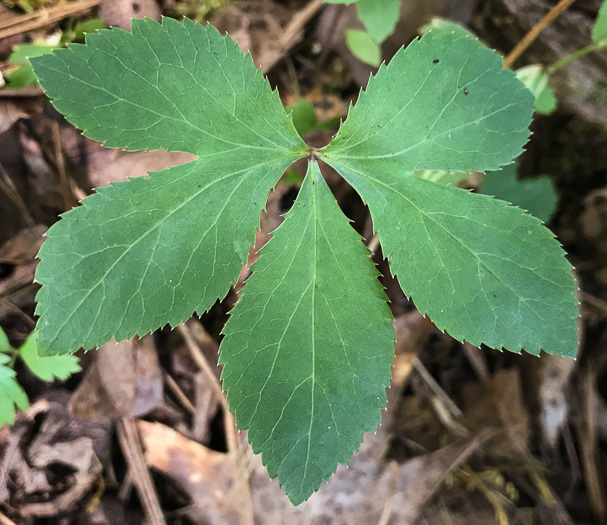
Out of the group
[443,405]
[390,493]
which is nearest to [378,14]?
[443,405]

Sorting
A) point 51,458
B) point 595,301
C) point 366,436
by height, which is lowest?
point 51,458

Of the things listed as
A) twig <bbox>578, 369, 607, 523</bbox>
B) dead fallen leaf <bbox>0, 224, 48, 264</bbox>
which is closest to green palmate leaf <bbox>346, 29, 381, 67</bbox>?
dead fallen leaf <bbox>0, 224, 48, 264</bbox>

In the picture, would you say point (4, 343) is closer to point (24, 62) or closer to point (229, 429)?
point (229, 429)

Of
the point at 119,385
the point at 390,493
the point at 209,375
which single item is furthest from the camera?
the point at 390,493

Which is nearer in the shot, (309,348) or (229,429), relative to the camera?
(309,348)

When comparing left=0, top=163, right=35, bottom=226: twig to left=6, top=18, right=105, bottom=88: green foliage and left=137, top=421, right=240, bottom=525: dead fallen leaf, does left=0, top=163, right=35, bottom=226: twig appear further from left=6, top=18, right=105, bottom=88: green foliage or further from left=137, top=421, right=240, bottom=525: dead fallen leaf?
left=137, top=421, right=240, bottom=525: dead fallen leaf

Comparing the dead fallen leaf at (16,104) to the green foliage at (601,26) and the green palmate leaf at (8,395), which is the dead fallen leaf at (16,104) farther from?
the green foliage at (601,26)

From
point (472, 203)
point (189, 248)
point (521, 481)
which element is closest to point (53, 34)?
point (189, 248)
